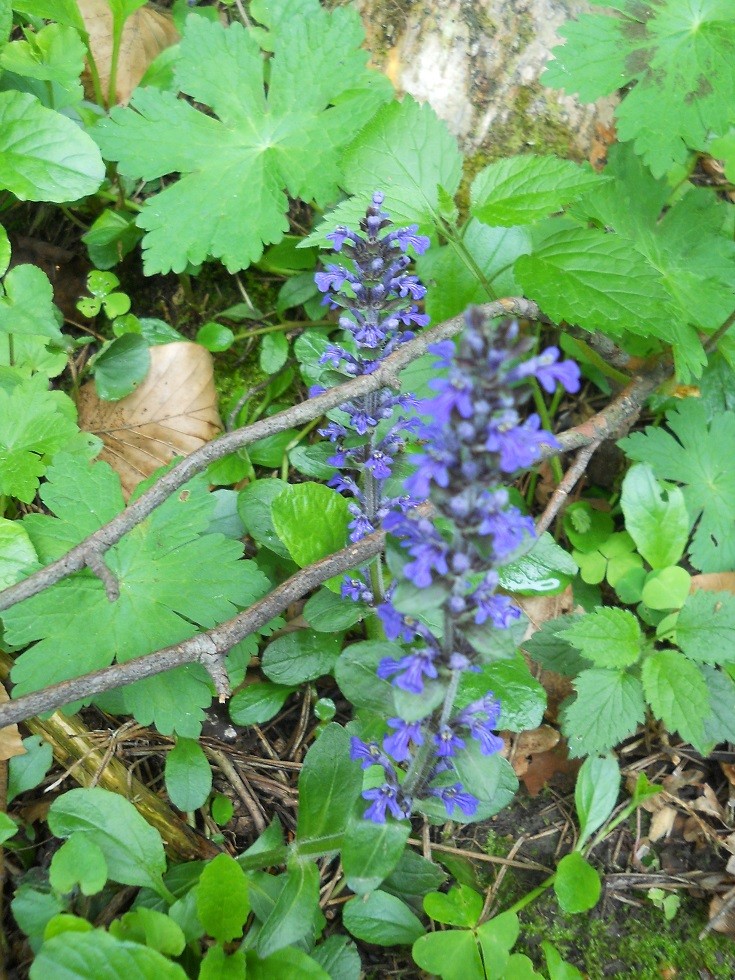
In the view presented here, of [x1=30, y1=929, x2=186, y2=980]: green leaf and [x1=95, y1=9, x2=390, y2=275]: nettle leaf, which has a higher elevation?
[x1=95, y1=9, x2=390, y2=275]: nettle leaf

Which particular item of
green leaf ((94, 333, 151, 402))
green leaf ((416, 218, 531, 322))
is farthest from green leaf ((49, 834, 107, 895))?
green leaf ((416, 218, 531, 322))

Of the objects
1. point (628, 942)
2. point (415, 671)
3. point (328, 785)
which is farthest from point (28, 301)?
point (628, 942)

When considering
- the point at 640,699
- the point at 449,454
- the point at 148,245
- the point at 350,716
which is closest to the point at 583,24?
the point at 148,245

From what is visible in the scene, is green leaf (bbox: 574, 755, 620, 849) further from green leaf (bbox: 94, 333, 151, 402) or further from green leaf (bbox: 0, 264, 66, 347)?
green leaf (bbox: 0, 264, 66, 347)

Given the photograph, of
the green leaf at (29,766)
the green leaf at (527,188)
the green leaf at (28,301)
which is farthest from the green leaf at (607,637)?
the green leaf at (28,301)

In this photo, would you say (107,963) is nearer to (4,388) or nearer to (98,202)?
(4,388)

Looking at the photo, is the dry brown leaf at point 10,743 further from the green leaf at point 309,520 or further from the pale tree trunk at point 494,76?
the pale tree trunk at point 494,76
